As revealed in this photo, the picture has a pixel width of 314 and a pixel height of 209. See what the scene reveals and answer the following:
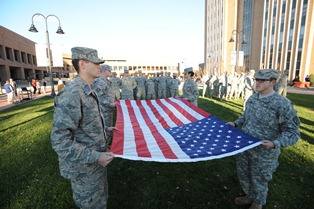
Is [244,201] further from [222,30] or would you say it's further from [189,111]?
[222,30]

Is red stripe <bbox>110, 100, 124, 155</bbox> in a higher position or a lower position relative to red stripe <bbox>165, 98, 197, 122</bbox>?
lower

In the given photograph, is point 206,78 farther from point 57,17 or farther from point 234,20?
point 234,20

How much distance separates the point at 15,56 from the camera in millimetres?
44781

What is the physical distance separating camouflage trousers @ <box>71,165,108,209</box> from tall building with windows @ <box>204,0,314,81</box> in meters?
18.0

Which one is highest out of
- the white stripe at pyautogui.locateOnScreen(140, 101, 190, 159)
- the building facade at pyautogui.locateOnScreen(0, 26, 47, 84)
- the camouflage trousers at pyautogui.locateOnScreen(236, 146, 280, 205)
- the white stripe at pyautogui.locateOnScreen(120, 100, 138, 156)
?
the building facade at pyautogui.locateOnScreen(0, 26, 47, 84)

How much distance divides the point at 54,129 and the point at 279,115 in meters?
2.68

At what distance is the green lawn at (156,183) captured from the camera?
3.17m

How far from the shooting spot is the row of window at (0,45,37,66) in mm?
38219

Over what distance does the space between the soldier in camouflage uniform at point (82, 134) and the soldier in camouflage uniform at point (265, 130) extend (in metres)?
2.07

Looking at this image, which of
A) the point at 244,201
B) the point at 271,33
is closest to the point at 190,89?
the point at 244,201

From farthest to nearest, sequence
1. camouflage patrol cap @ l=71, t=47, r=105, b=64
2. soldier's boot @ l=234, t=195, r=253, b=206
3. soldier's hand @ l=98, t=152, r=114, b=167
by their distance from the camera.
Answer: soldier's boot @ l=234, t=195, r=253, b=206
camouflage patrol cap @ l=71, t=47, r=105, b=64
soldier's hand @ l=98, t=152, r=114, b=167

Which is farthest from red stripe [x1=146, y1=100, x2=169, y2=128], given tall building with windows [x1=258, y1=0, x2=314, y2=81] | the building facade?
the building facade

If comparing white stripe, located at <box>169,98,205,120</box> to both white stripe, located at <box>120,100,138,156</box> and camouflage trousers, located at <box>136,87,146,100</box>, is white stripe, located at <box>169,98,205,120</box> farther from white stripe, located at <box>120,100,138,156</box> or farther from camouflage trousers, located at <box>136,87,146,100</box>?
camouflage trousers, located at <box>136,87,146,100</box>

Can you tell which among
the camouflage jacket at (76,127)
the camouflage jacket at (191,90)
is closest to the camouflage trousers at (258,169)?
the camouflage jacket at (76,127)
